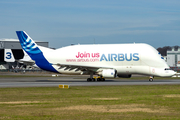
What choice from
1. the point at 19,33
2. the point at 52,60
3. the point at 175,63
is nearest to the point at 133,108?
the point at 52,60

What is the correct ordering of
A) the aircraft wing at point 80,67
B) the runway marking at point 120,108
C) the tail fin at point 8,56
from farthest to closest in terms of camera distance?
the tail fin at point 8,56, the aircraft wing at point 80,67, the runway marking at point 120,108

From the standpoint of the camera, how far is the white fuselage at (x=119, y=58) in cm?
4756

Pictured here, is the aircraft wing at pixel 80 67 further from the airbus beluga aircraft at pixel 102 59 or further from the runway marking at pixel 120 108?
the runway marking at pixel 120 108

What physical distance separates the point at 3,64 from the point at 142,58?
3788 inches

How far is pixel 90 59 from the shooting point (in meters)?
50.4

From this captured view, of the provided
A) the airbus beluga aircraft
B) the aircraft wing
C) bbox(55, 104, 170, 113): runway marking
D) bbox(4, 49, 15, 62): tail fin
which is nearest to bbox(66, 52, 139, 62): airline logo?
the airbus beluga aircraft

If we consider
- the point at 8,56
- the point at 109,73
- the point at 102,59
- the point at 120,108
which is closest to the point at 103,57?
the point at 102,59

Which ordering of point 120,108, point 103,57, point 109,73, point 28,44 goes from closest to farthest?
1. point 120,108
2. point 109,73
3. point 103,57
4. point 28,44

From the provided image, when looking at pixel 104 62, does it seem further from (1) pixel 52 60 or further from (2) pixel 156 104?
(2) pixel 156 104

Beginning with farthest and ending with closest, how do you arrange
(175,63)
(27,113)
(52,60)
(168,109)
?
(175,63), (52,60), (168,109), (27,113)

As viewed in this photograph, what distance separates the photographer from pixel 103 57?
162ft

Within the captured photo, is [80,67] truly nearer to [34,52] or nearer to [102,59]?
[102,59]

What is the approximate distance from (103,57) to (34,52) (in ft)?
42.6

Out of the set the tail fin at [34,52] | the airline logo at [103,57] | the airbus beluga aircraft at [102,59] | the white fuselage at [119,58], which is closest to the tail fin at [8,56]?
the tail fin at [34,52]
